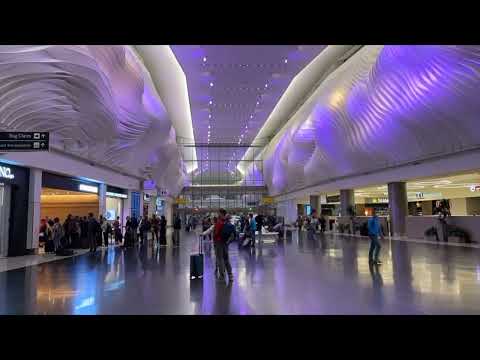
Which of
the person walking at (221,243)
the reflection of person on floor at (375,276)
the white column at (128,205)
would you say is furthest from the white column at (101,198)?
the reflection of person on floor at (375,276)

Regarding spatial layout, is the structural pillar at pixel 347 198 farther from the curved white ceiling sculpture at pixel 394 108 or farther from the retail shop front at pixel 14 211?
the retail shop front at pixel 14 211

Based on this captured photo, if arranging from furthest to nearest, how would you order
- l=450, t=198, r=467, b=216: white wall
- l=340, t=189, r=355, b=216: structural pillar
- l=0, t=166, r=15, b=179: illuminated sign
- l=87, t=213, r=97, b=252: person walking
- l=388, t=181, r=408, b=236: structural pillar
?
l=450, t=198, r=467, b=216: white wall < l=340, t=189, r=355, b=216: structural pillar < l=388, t=181, r=408, b=236: structural pillar < l=87, t=213, r=97, b=252: person walking < l=0, t=166, r=15, b=179: illuminated sign

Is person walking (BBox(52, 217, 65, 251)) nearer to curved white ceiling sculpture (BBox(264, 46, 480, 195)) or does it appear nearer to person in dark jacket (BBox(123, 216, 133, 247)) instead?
person in dark jacket (BBox(123, 216, 133, 247))

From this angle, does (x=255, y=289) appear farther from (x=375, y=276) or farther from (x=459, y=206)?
(x=459, y=206)

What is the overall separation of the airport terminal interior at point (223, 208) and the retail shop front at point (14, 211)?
0.05 m

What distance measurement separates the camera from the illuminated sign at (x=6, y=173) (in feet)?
40.8

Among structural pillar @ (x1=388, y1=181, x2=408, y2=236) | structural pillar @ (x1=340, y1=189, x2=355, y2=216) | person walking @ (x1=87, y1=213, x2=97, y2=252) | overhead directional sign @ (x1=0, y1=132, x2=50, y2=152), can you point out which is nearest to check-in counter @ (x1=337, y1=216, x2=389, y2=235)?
structural pillar @ (x1=340, y1=189, x2=355, y2=216)

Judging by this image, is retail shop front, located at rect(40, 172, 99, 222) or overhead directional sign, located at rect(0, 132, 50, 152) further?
retail shop front, located at rect(40, 172, 99, 222)

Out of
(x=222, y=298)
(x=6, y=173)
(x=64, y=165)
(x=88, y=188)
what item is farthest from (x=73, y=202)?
(x=222, y=298)

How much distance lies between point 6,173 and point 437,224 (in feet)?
67.0

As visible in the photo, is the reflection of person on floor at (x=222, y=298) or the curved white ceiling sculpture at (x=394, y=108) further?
the curved white ceiling sculpture at (x=394, y=108)

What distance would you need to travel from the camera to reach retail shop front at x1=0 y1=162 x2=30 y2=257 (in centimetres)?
1320
